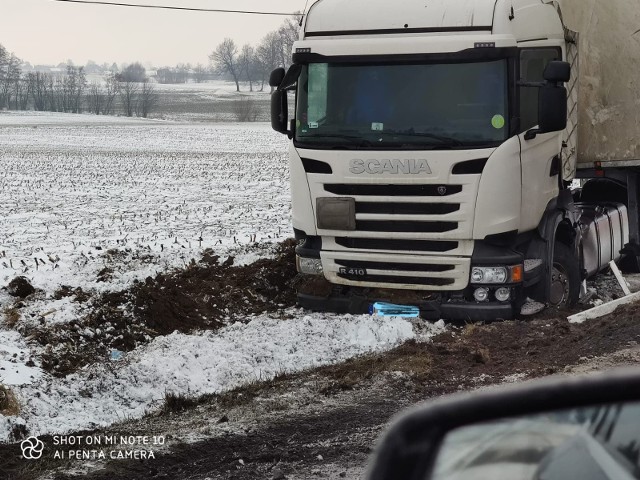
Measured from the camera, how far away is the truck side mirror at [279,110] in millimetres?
9125

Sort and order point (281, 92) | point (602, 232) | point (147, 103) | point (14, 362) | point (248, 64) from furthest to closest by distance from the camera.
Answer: point (248, 64)
point (147, 103)
point (602, 232)
point (281, 92)
point (14, 362)

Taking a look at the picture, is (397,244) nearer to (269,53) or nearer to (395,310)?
(395,310)

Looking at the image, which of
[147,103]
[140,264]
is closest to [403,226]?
[140,264]

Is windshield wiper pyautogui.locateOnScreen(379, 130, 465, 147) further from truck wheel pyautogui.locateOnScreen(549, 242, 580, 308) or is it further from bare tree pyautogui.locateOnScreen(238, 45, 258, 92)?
bare tree pyautogui.locateOnScreen(238, 45, 258, 92)

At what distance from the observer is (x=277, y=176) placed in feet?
94.5

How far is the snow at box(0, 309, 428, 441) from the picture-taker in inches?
261

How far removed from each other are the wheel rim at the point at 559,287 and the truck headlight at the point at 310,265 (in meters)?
2.60

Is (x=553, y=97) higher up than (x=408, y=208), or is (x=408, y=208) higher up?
(x=553, y=97)

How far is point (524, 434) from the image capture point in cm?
127

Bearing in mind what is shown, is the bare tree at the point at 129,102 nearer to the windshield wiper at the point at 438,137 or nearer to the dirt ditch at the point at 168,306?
the dirt ditch at the point at 168,306

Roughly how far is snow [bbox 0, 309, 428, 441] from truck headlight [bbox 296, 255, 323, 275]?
0.48 metres

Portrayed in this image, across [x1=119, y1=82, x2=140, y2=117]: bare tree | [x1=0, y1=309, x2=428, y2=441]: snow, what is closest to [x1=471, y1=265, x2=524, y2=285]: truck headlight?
[x1=0, y1=309, x2=428, y2=441]: snow

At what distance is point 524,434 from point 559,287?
879cm

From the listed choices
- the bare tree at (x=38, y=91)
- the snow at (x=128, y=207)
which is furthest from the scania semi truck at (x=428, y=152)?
the bare tree at (x=38, y=91)
